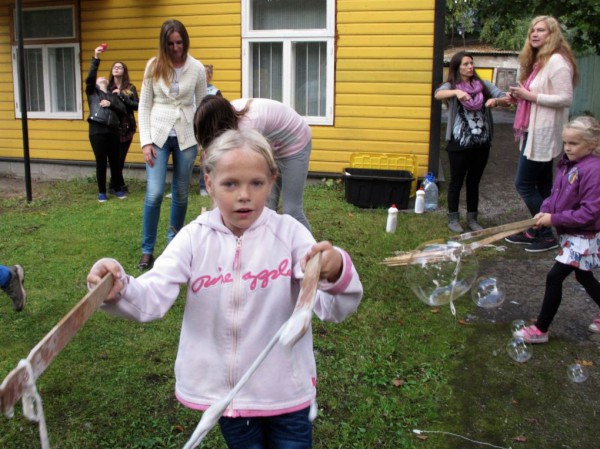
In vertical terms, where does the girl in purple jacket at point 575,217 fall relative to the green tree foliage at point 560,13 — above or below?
below

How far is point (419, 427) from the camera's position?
3.30 meters

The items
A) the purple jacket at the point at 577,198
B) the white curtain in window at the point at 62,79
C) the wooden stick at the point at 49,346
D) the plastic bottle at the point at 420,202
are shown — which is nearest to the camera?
the wooden stick at the point at 49,346

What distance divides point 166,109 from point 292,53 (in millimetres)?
4835

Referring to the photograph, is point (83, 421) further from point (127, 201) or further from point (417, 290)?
point (127, 201)

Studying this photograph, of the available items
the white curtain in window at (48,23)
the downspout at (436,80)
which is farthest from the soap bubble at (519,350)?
the white curtain in window at (48,23)

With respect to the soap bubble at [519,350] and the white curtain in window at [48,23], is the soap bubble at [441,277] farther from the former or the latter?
the white curtain in window at [48,23]

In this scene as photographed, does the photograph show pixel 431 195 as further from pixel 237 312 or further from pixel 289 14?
pixel 237 312

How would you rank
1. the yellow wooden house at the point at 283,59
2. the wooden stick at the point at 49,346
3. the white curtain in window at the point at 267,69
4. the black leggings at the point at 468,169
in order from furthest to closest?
the white curtain in window at the point at 267,69 → the yellow wooden house at the point at 283,59 → the black leggings at the point at 468,169 → the wooden stick at the point at 49,346

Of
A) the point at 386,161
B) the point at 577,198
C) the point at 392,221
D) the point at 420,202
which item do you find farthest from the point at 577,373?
the point at 386,161

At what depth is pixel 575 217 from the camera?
398 cm

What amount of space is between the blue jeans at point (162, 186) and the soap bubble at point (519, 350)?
9.94 ft

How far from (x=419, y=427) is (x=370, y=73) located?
23.0 ft

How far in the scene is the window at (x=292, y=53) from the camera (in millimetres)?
9641

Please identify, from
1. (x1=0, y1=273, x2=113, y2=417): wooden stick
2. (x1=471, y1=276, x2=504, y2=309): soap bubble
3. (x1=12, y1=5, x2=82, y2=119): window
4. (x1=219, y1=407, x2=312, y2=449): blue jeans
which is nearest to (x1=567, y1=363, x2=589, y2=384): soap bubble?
(x1=471, y1=276, x2=504, y2=309): soap bubble
